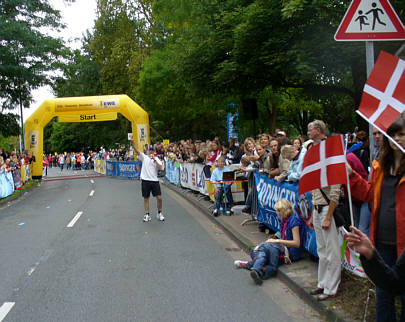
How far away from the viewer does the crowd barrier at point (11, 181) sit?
55.3 feet

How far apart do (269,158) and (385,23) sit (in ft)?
15.1

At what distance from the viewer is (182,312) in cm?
469

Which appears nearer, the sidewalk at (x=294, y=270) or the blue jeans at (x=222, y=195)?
the sidewalk at (x=294, y=270)

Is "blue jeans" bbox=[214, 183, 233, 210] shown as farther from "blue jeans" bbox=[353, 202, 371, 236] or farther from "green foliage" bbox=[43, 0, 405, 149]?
"blue jeans" bbox=[353, 202, 371, 236]

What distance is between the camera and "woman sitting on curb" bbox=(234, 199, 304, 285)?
598 cm

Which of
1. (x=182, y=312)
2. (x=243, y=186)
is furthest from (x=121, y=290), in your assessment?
(x=243, y=186)

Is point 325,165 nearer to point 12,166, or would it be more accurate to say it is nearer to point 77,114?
point 12,166

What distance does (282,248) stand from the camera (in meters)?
6.23

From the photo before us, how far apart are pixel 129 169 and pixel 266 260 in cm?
2427

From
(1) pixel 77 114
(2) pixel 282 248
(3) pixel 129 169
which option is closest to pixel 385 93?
(2) pixel 282 248

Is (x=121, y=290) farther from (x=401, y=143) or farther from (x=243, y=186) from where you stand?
(x=243, y=186)

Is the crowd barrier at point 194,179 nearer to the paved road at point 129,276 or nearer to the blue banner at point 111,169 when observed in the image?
the paved road at point 129,276

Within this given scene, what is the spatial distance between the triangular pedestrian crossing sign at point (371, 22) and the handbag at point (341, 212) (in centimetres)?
181

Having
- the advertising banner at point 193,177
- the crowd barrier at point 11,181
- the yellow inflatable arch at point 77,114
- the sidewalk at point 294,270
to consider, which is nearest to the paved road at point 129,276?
the sidewalk at point 294,270
